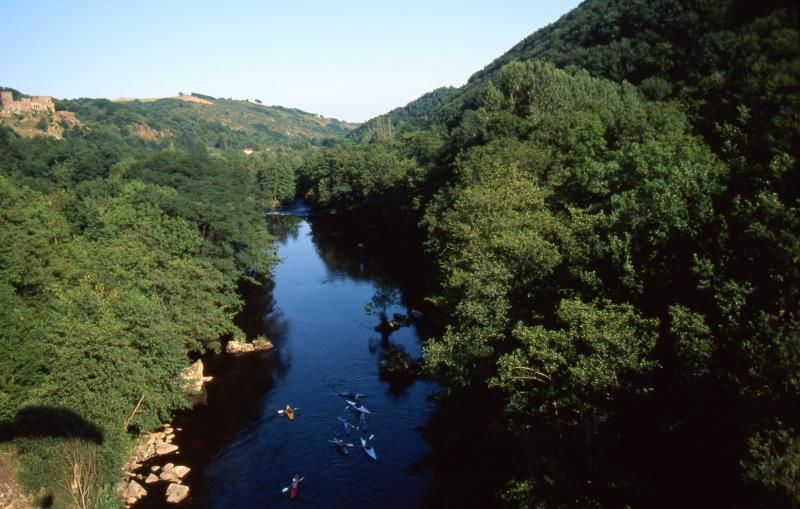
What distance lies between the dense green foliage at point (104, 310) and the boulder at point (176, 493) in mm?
2473

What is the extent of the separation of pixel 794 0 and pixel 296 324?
40.8m

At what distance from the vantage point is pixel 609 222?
68.6 ft

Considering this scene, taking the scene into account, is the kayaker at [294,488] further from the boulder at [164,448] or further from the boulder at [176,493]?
the boulder at [164,448]

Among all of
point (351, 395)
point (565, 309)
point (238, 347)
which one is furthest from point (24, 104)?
point (565, 309)

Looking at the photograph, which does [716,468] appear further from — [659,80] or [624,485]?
[659,80]

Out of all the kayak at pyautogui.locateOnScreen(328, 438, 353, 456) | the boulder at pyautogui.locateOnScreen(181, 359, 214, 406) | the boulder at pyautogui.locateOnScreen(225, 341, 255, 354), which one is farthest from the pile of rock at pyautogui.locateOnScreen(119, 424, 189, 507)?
the boulder at pyautogui.locateOnScreen(225, 341, 255, 354)

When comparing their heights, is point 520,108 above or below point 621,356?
above

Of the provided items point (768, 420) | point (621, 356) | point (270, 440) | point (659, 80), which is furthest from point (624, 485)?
point (659, 80)

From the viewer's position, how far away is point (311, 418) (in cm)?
3170

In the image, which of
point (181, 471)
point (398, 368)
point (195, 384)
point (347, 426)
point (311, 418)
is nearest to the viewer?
point (181, 471)

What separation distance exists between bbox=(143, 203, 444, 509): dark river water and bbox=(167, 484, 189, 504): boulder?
0.40m

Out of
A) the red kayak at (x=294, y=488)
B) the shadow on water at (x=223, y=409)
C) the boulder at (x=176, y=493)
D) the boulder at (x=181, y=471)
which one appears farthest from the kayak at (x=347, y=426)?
the boulder at (x=176, y=493)

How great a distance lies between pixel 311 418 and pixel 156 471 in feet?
27.2

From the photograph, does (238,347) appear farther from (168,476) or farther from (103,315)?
(103,315)
